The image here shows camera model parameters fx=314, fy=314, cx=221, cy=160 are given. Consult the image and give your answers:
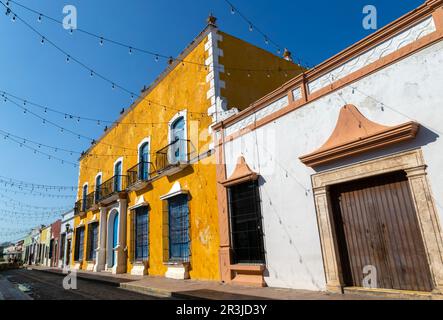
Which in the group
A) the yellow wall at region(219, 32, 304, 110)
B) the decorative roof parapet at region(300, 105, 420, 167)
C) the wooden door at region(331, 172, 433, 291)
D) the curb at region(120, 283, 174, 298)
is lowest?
the curb at region(120, 283, 174, 298)

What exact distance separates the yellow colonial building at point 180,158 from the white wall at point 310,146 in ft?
5.85

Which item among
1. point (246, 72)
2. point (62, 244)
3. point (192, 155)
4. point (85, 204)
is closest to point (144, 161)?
point (192, 155)

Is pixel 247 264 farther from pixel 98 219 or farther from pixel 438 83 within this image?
pixel 98 219

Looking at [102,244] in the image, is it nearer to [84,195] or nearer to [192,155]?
[84,195]

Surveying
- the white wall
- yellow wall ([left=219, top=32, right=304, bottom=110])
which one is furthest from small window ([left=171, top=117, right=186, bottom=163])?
the white wall

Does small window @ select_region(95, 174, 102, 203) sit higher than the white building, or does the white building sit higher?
small window @ select_region(95, 174, 102, 203)

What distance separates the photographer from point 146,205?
12.4 m

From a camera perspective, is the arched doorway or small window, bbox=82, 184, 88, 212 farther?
small window, bbox=82, 184, 88, 212

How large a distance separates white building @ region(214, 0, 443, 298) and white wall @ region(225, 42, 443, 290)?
2 cm

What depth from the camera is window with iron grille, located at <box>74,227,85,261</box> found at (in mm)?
19742

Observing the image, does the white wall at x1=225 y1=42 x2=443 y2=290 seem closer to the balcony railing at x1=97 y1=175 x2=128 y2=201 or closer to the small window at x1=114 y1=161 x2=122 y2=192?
the balcony railing at x1=97 y1=175 x2=128 y2=201
